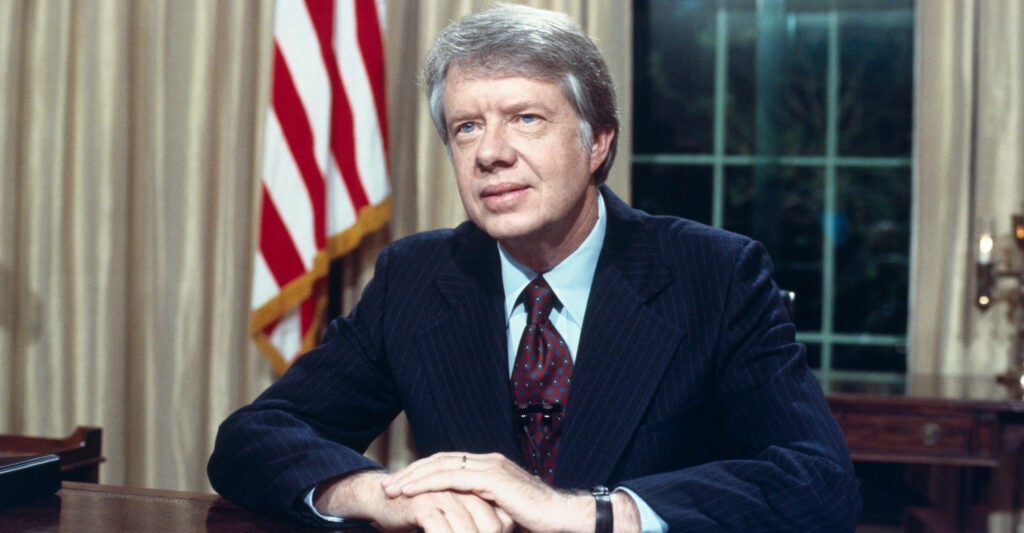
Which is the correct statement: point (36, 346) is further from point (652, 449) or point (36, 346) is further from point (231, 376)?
point (652, 449)

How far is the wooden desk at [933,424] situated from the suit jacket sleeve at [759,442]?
1355 millimetres

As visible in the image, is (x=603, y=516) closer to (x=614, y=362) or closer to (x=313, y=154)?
(x=614, y=362)

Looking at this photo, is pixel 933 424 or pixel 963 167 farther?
pixel 963 167

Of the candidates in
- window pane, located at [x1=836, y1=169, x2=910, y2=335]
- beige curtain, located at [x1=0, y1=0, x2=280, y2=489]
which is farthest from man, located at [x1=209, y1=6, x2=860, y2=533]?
window pane, located at [x1=836, y1=169, x2=910, y2=335]

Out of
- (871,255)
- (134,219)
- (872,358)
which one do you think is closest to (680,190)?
(871,255)

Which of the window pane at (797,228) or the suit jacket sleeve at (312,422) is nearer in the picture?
the suit jacket sleeve at (312,422)

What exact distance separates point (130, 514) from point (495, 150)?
821 millimetres

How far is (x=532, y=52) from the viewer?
1.84m

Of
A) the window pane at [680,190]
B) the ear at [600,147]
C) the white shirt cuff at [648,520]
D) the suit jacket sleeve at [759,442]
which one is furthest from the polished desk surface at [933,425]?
the white shirt cuff at [648,520]

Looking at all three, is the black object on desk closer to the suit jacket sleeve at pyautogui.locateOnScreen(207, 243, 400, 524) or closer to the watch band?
the suit jacket sleeve at pyautogui.locateOnScreen(207, 243, 400, 524)

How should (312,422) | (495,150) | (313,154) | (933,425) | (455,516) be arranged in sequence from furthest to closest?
(313,154) → (933,425) → (312,422) → (495,150) → (455,516)

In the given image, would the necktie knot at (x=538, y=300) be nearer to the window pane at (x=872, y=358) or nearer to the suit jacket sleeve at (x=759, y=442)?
the suit jacket sleeve at (x=759, y=442)

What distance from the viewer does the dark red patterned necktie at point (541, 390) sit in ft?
6.18

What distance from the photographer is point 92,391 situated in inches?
159
